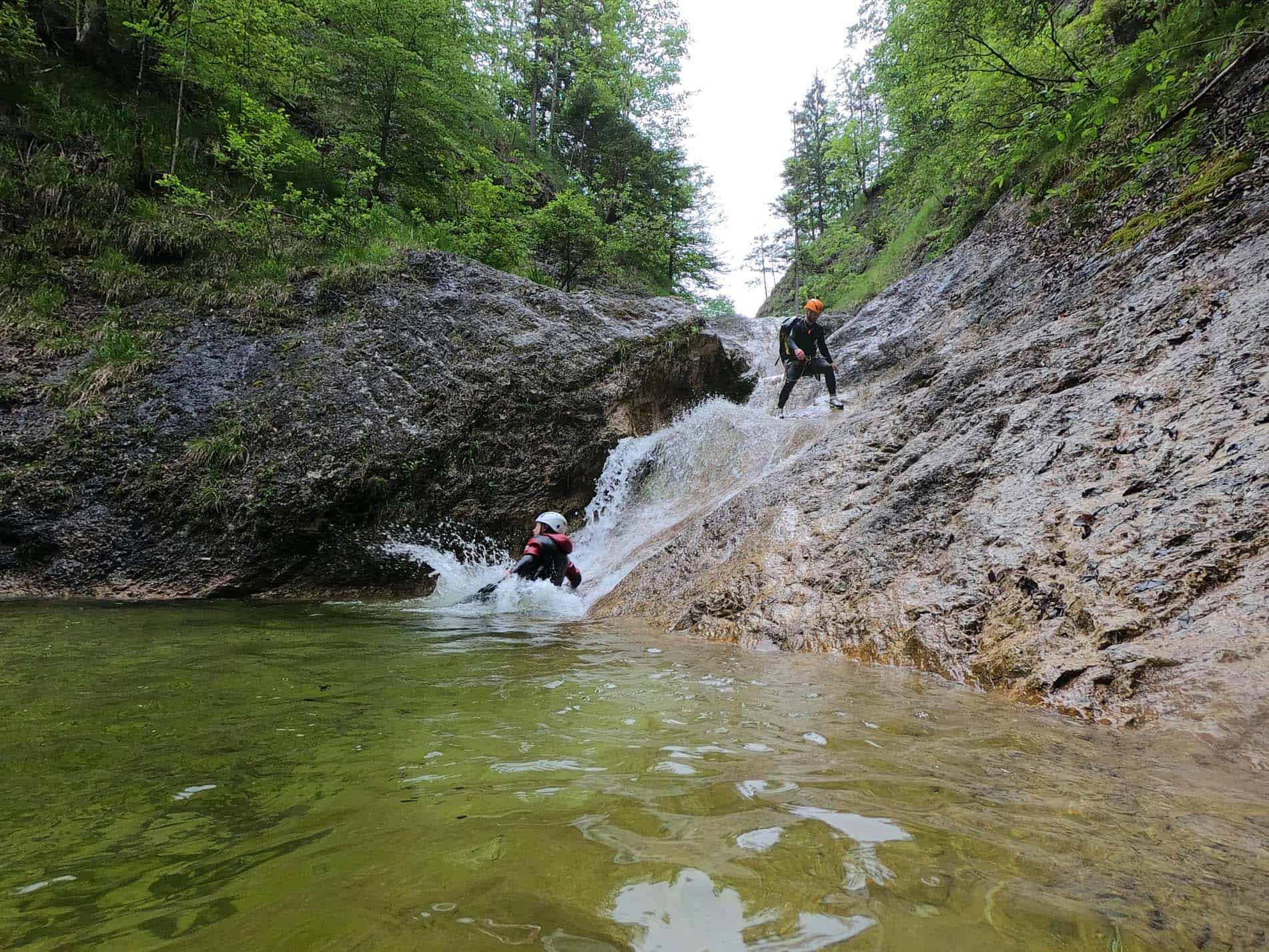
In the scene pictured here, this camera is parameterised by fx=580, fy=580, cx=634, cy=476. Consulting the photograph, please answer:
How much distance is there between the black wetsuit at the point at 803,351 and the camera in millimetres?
9711

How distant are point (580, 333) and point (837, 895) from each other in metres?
10.1

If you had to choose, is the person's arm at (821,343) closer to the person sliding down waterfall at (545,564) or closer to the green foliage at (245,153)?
the person sliding down waterfall at (545,564)

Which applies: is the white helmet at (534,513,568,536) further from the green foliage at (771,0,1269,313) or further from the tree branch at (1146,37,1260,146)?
the tree branch at (1146,37,1260,146)

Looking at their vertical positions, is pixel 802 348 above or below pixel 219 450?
above

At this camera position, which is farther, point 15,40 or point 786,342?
point 786,342

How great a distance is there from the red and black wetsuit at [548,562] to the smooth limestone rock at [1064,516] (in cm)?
87

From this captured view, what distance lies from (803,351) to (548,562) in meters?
5.66

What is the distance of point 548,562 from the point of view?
7.31 metres

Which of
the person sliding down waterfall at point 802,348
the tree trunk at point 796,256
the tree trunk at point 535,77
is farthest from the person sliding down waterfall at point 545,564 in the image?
Result: the tree trunk at point 796,256

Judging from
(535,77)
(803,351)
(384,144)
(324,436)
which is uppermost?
(535,77)

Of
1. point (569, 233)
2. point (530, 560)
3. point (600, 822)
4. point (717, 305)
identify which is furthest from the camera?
point (717, 305)

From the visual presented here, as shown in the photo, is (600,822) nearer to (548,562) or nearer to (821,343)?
(548,562)

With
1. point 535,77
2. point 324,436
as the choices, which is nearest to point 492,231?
point 324,436

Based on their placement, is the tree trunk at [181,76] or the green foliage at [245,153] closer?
the green foliage at [245,153]
